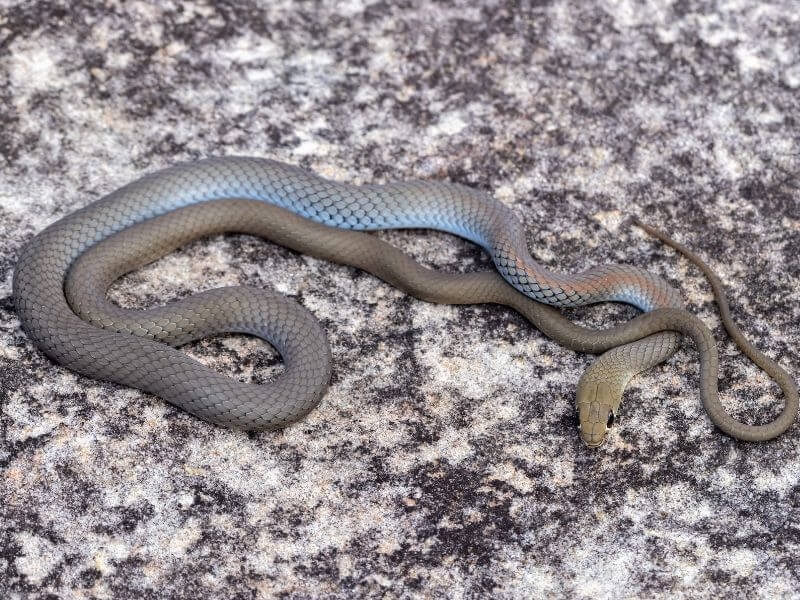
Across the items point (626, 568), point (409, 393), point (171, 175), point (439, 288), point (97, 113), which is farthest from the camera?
point (97, 113)

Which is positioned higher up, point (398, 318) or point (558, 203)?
point (558, 203)

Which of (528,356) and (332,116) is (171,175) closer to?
(332,116)

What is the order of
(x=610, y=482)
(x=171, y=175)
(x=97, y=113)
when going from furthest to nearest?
(x=97, y=113) < (x=171, y=175) < (x=610, y=482)

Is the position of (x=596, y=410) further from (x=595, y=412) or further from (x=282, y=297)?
(x=282, y=297)

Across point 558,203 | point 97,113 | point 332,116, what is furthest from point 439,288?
point 97,113

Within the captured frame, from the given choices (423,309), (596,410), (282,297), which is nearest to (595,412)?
(596,410)
